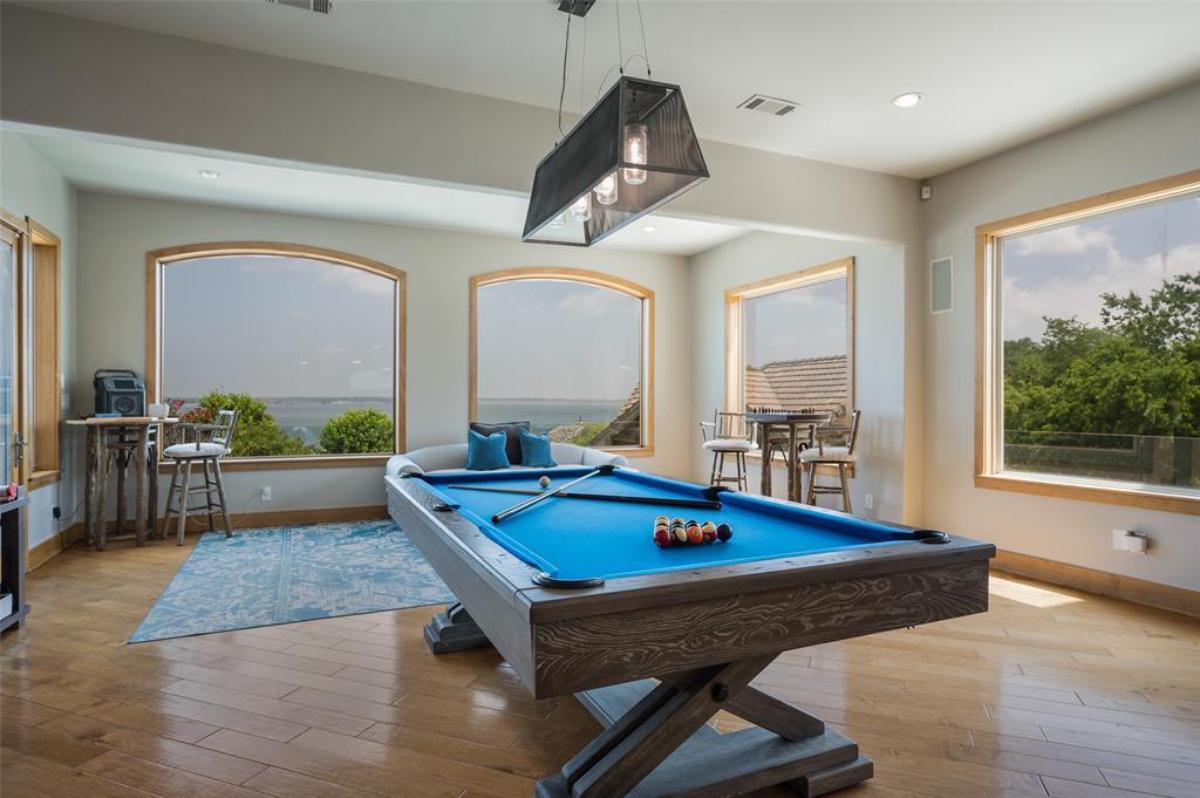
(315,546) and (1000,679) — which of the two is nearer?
(1000,679)

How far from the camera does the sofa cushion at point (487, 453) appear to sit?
6.00m

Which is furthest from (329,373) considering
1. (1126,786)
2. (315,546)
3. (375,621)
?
(1126,786)

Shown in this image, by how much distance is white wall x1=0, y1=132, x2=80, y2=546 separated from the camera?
4219mm

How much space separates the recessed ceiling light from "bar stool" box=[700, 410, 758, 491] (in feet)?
9.66

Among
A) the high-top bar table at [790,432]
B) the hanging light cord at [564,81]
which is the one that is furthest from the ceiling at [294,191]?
the high-top bar table at [790,432]

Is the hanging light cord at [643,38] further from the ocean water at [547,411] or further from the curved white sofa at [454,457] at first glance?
the ocean water at [547,411]

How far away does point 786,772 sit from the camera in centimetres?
198

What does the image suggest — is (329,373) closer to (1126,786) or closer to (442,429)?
(442,429)

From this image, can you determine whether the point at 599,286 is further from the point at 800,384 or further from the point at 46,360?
the point at 46,360

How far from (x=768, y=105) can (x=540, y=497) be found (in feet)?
9.02

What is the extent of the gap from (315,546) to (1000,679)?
4.59 metres

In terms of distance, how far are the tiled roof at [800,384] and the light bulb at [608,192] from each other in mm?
3740

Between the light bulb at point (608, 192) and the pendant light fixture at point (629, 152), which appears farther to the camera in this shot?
the light bulb at point (608, 192)

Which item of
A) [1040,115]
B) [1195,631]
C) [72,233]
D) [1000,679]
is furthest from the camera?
[72,233]
